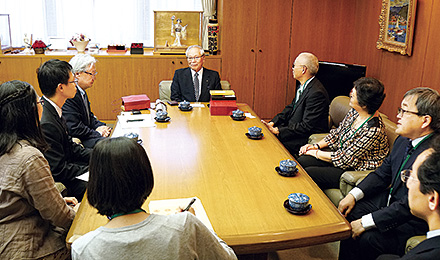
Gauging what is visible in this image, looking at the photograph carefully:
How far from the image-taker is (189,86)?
15.2 feet

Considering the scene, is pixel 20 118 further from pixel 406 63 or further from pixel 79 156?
pixel 406 63

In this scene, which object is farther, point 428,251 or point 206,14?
point 206,14

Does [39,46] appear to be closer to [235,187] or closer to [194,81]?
[194,81]

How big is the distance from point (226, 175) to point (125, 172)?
1192 mm

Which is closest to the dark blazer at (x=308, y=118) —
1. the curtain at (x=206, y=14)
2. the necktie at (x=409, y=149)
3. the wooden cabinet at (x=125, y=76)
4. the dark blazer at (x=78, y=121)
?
the necktie at (x=409, y=149)

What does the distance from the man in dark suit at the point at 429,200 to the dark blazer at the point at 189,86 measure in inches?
123

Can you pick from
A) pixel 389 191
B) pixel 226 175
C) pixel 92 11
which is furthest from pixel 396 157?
pixel 92 11

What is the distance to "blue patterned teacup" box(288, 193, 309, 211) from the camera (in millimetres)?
2107

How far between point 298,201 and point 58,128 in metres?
1.63

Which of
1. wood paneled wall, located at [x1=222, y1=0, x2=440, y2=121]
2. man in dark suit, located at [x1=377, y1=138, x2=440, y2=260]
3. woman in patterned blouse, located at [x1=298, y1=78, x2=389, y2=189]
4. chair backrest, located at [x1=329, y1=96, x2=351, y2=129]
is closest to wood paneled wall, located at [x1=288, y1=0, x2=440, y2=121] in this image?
wood paneled wall, located at [x1=222, y1=0, x2=440, y2=121]

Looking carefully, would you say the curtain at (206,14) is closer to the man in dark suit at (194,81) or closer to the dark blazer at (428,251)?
the man in dark suit at (194,81)

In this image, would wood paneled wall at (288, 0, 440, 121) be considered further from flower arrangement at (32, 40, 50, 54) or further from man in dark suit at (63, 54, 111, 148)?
flower arrangement at (32, 40, 50, 54)

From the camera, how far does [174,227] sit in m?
1.44

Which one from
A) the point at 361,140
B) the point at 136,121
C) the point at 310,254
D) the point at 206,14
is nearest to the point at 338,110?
the point at 361,140
